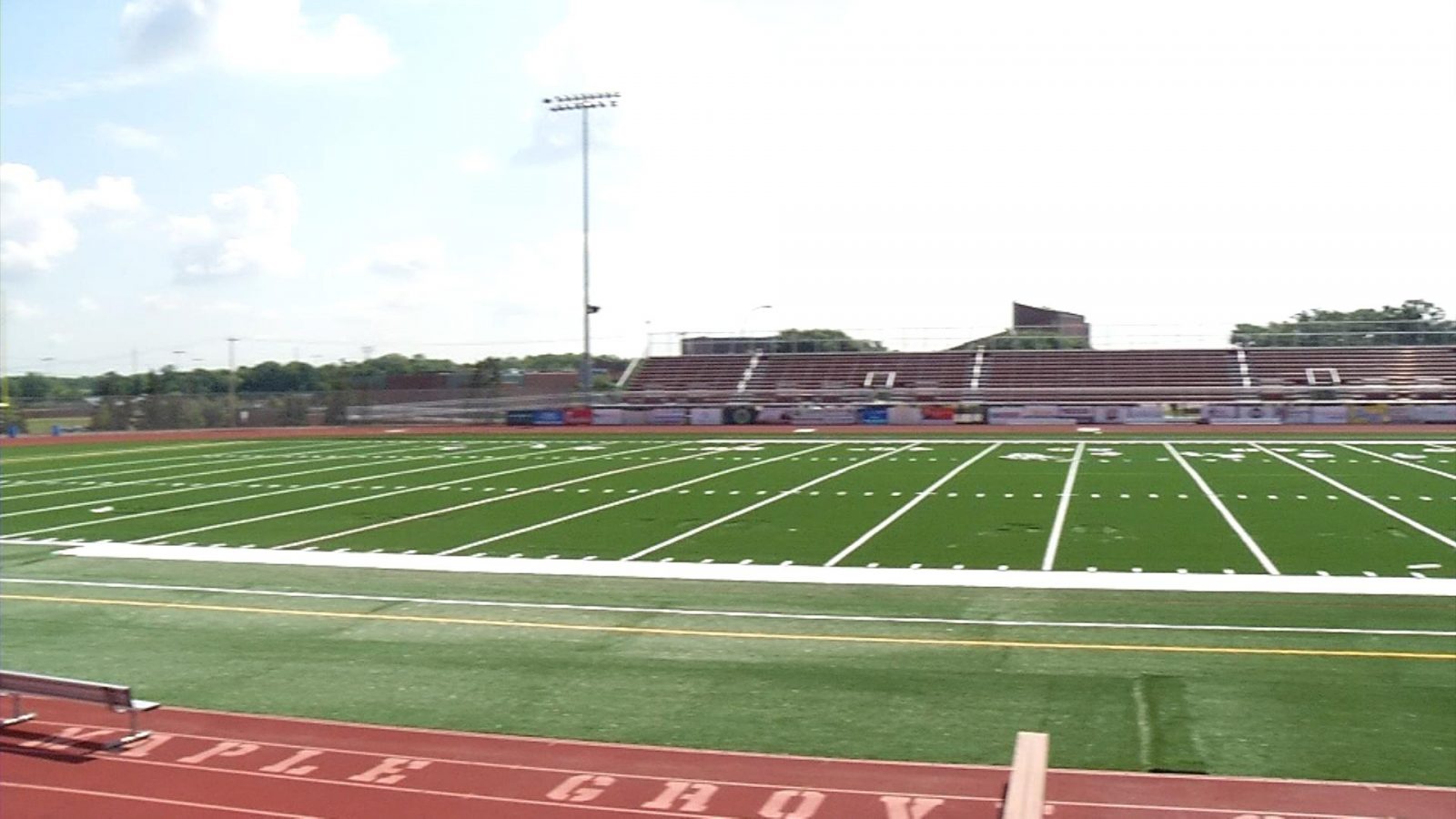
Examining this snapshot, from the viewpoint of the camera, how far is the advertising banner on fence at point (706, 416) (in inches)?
2293

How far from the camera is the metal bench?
28.6 ft

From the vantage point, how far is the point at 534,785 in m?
7.91

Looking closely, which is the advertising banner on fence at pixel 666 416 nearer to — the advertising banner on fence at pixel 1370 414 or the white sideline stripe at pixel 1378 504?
the advertising banner on fence at pixel 1370 414

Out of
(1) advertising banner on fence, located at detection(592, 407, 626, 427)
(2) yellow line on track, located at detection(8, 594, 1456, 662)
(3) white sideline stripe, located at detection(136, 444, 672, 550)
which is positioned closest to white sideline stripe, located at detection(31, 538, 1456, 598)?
(3) white sideline stripe, located at detection(136, 444, 672, 550)

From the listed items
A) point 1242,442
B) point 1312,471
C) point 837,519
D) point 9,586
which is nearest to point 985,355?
point 1242,442

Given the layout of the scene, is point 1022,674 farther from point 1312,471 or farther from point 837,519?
point 1312,471

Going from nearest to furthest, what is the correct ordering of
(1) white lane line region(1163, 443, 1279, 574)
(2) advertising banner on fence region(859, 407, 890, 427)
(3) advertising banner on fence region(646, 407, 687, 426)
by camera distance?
(1) white lane line region(1163, 443, 1279, 574) → (2) advertising banner on fence region(859, 407, 890, 427) → (3) advertising banner on fence region(646, 407, 687, 426)

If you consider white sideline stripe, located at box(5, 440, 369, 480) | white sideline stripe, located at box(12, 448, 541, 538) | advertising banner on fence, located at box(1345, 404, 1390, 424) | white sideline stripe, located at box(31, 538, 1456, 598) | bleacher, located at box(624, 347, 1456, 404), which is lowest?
white sideline stripe, located at box(31, 538, 1456, 598)

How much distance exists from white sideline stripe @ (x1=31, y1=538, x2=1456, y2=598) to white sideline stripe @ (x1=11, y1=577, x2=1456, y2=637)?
1838 mm

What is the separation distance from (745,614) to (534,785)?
5245 mm

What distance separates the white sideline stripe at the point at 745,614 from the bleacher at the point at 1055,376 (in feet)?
178

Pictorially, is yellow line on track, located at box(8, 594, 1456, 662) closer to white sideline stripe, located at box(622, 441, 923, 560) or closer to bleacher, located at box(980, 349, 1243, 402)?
white sideline stripe, located at box(622, 441, 923, 560)

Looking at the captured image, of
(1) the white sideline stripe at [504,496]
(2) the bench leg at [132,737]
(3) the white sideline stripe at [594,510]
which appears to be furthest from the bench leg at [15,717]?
(1) the white sideline stripe at [504,496]

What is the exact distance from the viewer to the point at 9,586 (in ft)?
51.2
